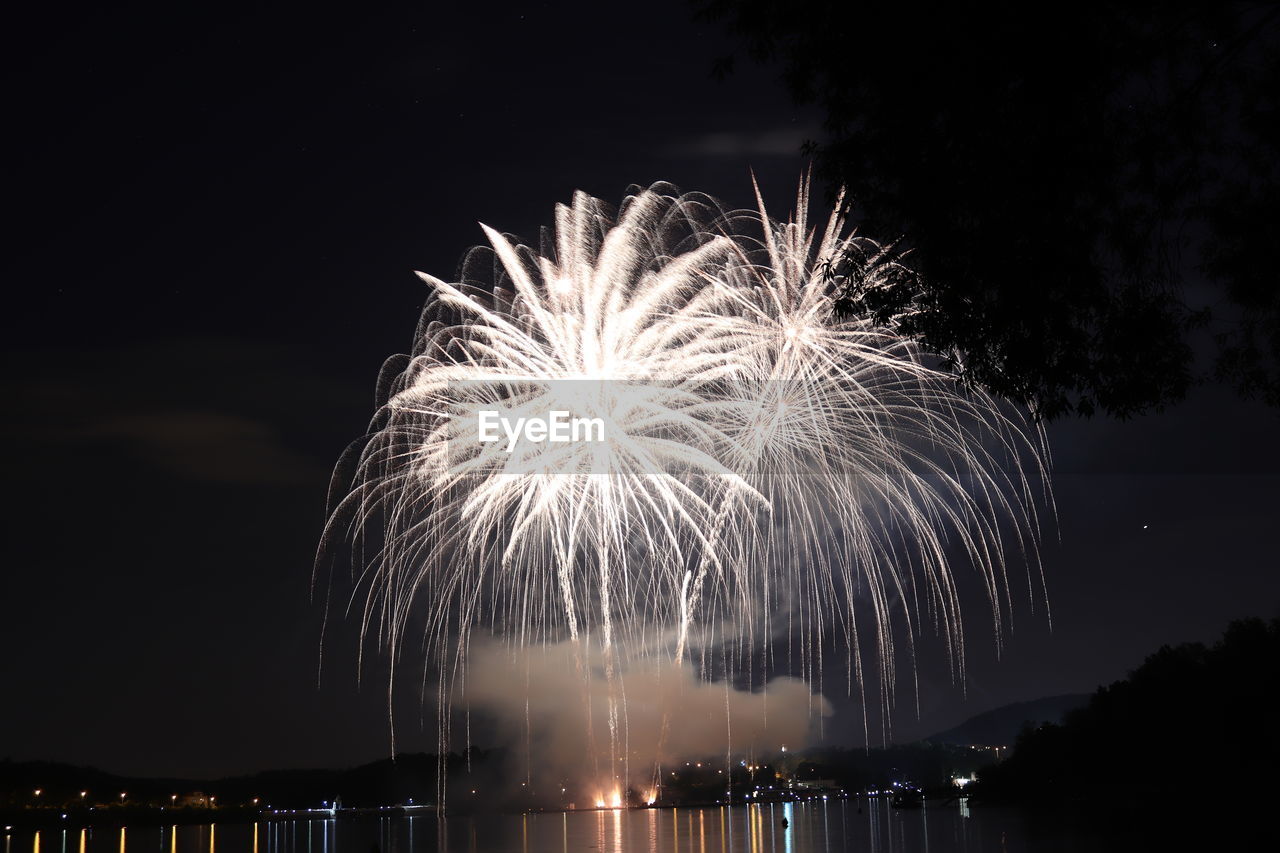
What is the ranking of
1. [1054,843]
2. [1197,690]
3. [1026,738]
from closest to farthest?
[1054,843], [1197,690], [1026,738]

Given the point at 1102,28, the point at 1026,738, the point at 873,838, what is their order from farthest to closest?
the point at 1026,738, the point at 873,838, the point at 1102,28

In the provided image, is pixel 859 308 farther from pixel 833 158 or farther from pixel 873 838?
pixel 873 838

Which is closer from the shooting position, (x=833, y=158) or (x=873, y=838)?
(x=833, y=158)

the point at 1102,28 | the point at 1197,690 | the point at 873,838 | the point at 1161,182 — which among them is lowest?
the point at 873,838

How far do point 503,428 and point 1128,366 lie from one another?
1859 centimetres

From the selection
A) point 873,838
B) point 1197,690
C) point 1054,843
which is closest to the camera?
point 1054,843

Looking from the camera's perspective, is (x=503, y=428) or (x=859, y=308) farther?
(x=503, y=428)

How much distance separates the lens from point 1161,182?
1309cm

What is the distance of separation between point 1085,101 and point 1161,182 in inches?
54.2

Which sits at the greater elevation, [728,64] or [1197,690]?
[728,64]

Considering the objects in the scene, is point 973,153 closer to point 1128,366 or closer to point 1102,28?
point 1102,28

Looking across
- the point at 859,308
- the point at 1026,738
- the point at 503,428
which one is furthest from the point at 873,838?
the point at 859,308

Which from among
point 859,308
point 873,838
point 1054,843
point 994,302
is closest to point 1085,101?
point 994,302

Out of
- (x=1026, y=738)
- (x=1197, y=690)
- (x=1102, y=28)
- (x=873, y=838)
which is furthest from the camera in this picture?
(x=1026, y=738)
